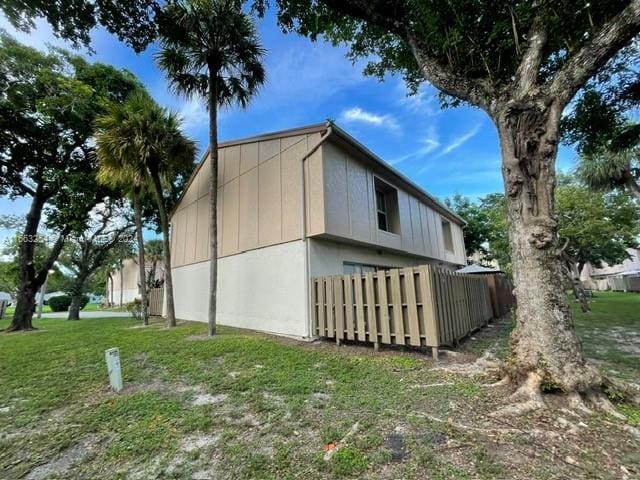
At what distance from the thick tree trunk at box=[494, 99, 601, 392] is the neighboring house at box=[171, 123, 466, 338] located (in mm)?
4143

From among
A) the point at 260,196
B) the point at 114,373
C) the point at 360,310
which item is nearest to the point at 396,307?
the point at 360,310

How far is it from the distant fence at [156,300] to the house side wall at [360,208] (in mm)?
12239

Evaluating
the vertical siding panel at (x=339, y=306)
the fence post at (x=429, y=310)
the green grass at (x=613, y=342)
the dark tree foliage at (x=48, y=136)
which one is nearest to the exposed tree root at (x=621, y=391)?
the green grass at (x=613, y=342)

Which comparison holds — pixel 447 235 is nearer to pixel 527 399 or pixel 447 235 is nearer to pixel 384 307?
pixel 384 307

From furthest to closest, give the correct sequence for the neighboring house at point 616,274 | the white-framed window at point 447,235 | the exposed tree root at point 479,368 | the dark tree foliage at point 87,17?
the neighboring house at point 616,274 < the white-framed window at point 447,235 < the dark tree foliage at point 87,17 < the exposed tree root at point 479,368

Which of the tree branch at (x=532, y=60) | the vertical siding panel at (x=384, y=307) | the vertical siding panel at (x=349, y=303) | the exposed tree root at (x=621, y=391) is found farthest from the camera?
the vertical siding panel at (x=349, y=303)

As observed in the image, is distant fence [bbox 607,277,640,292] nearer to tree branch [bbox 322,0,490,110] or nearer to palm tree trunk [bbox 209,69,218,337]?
tree branch [bbox 322,0,490,110]

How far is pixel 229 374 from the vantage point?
4.53 m

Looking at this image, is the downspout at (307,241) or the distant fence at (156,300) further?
the distant fence at (156,300)

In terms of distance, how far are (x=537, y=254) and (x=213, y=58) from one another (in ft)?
29.2

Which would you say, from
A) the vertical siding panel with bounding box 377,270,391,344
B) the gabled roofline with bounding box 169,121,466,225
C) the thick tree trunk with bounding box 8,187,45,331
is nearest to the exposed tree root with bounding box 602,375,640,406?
the vertical siding panel with bounding box 377,270,391,344

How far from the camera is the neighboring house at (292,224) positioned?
24.2ft

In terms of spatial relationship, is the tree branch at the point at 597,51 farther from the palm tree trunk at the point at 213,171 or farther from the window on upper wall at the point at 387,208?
the palm tree trunk at the point at 213,171

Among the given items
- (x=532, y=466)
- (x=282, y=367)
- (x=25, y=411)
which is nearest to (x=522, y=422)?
(x=532, y=466)
